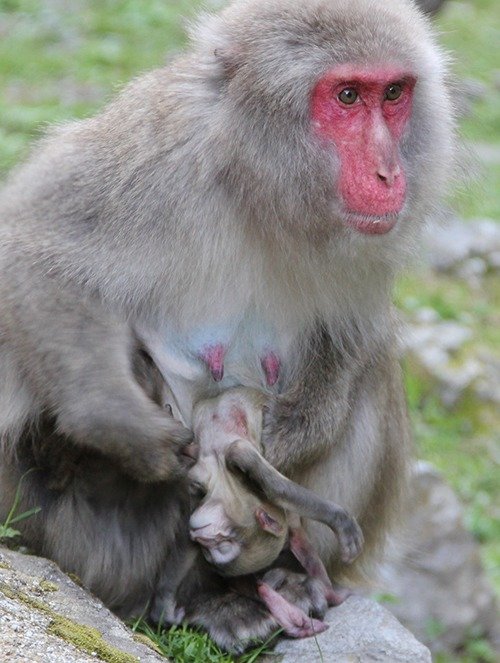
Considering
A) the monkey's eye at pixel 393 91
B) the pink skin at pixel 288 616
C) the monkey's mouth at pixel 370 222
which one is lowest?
the pink skin at pixel 288 616

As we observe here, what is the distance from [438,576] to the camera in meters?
7.03

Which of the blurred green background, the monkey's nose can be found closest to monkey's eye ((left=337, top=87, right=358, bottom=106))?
the monkey's nose

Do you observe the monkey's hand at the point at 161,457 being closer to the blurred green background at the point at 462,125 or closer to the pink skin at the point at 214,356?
the pink skin at the point at 214,356

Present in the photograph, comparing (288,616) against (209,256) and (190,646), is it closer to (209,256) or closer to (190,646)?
(190,646)

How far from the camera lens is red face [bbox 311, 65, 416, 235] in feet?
13.5

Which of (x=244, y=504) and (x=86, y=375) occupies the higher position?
(x=86, y=375)

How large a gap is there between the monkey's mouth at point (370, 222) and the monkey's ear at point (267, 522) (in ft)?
3.01

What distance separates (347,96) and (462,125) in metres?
2.46

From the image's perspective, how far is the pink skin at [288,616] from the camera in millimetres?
4410

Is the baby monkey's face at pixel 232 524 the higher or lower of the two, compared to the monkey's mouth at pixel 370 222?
lower

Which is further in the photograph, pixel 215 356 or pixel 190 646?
pixel 215 356

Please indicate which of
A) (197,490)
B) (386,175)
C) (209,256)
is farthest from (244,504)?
(386,175)

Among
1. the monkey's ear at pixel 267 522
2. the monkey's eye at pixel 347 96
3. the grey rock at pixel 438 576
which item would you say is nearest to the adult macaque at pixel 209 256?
the monkey's eye at pixel 347 96

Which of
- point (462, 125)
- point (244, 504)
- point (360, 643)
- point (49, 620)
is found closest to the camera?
point (49, 620)
